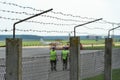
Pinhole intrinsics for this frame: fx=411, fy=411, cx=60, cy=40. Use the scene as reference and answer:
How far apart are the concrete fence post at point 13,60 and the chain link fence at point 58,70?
358 centimetres

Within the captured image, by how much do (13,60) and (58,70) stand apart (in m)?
11.0

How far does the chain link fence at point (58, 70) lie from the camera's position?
11461 millimetres

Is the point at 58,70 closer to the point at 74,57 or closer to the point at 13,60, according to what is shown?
the point at 74,57

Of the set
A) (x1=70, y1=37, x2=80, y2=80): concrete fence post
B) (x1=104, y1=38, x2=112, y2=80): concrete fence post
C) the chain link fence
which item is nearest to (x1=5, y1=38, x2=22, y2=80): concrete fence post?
(x1=70, y1=37, x2=80, y2=80): concrete fence post

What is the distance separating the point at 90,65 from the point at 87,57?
517 mm

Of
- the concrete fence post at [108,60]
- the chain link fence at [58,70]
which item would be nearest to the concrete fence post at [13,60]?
the chain link fence at [58,70]

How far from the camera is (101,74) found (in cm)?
1828

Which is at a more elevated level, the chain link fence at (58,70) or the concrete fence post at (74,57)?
the concrete fence post at (74,57)

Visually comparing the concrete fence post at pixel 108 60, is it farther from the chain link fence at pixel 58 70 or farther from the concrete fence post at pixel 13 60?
the concrete fence post at pixel 13 60

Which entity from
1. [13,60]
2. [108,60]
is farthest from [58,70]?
[13,60]

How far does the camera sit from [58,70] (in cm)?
1705

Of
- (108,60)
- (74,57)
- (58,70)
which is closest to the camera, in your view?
(74,57)

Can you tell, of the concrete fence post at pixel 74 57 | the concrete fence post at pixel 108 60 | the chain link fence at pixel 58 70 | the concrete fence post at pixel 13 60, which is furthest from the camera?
the chain link fence at pixel 58 70

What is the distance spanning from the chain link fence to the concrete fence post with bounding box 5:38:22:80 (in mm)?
3584
